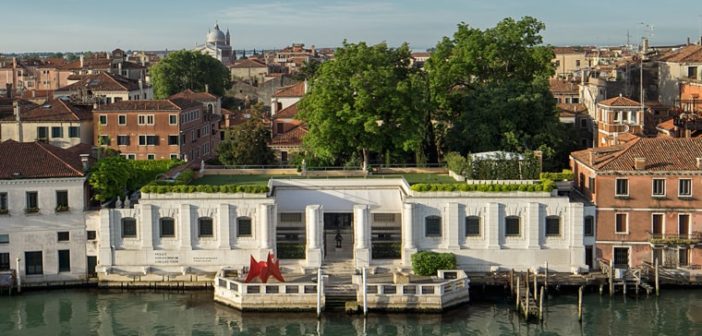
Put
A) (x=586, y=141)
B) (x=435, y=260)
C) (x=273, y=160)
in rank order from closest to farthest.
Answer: (x=435, y=260)
(x=273, y=160)
(x=586, y=141)

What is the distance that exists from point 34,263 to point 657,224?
2280cm

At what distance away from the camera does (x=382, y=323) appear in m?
31.9

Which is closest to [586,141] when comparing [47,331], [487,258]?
[487,258]

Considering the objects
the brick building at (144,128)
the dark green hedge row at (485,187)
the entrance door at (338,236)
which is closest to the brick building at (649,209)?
the dark green hedge row at (485,187)

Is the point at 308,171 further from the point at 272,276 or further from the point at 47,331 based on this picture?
the point at 47,331

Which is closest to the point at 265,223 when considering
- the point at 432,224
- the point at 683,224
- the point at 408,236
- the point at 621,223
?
the point at 408,236

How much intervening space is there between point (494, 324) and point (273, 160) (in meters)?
22.4

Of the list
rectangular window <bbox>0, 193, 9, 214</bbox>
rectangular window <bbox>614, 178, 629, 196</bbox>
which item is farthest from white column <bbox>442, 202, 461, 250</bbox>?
rectangular window <bbox>0, 193, 9, 214</bbox>

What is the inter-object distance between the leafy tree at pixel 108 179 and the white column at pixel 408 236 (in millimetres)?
10733

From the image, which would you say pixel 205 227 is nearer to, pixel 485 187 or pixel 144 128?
pixel 485 187

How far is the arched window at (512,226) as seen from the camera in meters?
35.6

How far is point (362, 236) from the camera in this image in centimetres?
3534

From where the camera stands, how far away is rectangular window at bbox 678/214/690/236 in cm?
3562

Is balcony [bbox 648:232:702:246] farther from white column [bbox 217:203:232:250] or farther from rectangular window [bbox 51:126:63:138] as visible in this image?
rectangular window [bbox 51:126:63:138]
